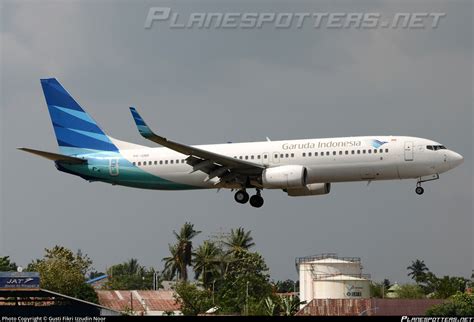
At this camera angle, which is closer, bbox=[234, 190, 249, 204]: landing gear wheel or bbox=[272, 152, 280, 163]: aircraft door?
bbox=[272, 152, 280, 163]: aircraft door

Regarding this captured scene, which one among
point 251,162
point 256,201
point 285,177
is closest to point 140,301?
point 256,201

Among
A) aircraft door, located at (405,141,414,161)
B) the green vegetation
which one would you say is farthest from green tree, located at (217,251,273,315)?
aircraft door, located at (405,141,414,161)

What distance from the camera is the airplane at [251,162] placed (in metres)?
63.2

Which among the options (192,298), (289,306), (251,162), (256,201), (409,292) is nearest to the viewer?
(251,162)

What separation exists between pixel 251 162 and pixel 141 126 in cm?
839

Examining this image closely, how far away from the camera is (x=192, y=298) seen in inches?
3900

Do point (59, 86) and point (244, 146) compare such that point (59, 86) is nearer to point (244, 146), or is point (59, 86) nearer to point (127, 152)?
point (127, 152)

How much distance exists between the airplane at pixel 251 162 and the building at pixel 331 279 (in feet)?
75.9

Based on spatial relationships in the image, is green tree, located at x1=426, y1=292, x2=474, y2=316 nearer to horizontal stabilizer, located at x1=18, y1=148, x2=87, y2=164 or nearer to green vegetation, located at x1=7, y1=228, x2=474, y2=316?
green vegetation, located at x1=7, y1=228, x2=474, y2=316

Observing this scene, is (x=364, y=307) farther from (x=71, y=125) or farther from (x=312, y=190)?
(x=71, y=125)

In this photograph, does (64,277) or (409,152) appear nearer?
(409,152)

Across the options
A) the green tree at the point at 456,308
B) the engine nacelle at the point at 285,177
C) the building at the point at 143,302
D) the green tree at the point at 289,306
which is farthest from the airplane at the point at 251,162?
the building at the point at 143,302

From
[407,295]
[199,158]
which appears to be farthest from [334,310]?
[407,295]

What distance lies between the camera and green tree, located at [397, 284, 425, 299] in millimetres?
116438
